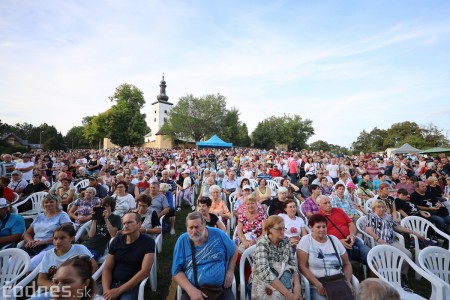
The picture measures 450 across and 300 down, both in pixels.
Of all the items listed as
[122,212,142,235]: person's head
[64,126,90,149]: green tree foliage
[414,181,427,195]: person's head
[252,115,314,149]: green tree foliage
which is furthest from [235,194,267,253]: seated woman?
[64,126,90,149]: green tree foliage

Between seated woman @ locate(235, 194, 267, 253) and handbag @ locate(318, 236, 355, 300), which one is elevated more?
seated woman @ locate(235, 194, 267, 253)

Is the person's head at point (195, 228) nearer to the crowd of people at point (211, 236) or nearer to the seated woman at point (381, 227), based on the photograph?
the crowd of people at point (211, 236)

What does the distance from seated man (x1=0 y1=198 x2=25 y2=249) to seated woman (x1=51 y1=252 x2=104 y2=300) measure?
2.31 m

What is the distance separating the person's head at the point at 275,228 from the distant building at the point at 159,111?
65486 millimetres

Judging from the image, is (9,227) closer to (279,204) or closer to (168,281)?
(168,281)

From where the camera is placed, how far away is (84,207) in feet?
13.4

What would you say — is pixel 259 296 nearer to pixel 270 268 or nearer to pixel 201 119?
pixel 270 268

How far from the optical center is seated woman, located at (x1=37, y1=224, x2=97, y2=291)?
7.66ft

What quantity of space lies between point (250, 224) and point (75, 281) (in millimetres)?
2364

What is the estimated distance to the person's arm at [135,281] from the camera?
87.3 inches

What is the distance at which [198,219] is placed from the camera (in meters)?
2.31

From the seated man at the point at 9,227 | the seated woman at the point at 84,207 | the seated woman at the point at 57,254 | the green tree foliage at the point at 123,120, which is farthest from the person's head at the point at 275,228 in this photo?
the green tree foliage at the point at 123,120

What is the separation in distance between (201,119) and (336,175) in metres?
42.4

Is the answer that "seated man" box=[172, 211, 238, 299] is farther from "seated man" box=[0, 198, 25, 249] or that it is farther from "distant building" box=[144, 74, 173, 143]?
"distant building" box=[144, 74, 173, 143]
